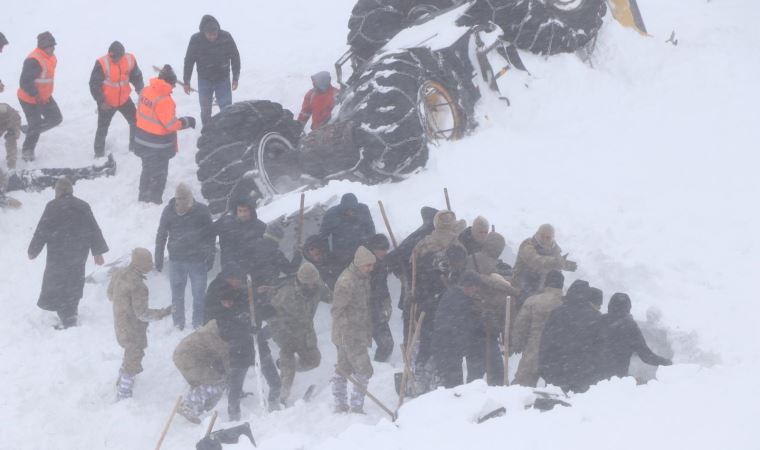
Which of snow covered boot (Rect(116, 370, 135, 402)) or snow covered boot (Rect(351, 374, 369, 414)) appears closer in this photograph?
snow covered boot (Rect(351, 374, 369, 414))

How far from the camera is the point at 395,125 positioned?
9.71 metres

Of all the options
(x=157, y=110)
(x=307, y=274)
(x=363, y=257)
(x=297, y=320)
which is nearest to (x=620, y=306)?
(x=363, y=257)

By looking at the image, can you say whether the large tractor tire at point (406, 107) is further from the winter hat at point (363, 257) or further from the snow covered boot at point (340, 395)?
the snow covered boot at point (340, 395)

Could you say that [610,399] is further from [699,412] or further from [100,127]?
[100,127]

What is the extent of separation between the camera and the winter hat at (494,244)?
28.4 feet

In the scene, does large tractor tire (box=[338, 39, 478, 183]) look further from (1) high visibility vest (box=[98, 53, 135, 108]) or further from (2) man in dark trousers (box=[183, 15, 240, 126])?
(1) high visibility vest (box=[98, 53, 135, 108])

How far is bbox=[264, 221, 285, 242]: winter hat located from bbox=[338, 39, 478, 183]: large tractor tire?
3.59 feet

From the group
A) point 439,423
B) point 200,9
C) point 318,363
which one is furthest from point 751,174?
point 200,9

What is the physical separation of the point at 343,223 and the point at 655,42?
5990 mm

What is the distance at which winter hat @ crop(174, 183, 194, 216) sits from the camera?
8.75 metres

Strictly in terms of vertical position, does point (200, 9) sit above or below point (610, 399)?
above

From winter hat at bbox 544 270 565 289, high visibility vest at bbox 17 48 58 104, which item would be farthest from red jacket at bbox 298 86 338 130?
winter hat at bbox 544 270 565 289

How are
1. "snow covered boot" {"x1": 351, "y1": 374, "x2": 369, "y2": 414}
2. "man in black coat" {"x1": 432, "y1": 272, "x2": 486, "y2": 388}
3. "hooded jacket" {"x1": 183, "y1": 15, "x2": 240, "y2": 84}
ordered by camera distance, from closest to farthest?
"man in black coat" {"x1": 432, "y1": 272, "x2": 486, "y2": 388}
"snow covered boot" {"x1": 351, "y1": 374, "x2": 369, "y2": 414}
"hooded jacket" {"x1": 183, "y1": 15, "x2": 240, "y2": 84}

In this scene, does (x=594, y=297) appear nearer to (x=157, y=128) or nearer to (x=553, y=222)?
(x=553, y=222)
